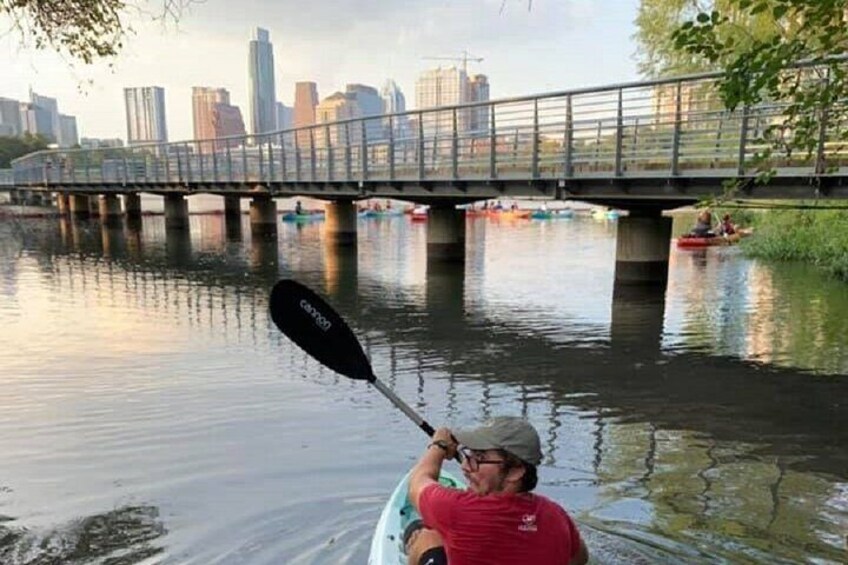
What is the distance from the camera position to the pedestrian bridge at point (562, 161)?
13430 mm

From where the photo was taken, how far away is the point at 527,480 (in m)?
3.00

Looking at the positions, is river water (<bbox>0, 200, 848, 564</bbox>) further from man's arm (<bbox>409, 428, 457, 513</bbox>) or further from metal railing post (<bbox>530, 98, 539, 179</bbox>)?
metal railing post (<bbox>530, 98, 539, 179</bbox>)

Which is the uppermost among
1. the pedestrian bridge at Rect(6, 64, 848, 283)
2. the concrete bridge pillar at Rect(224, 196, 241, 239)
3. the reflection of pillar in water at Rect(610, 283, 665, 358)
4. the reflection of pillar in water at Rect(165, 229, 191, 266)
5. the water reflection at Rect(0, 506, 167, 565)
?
the pedestrian bridge at Rect(6, 64, 848, 283)

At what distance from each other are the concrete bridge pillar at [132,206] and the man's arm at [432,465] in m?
53.6

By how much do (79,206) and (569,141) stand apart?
51.4 meters

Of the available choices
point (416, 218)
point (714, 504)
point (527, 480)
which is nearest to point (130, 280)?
point (714, 504)

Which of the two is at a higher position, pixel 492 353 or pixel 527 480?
pixel 527 480

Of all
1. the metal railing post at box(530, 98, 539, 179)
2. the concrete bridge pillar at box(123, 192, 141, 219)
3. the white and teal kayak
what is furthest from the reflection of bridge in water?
the concrete bridge pillar at box(123, 192, 141, 219)

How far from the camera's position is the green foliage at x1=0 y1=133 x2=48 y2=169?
89.5 meters

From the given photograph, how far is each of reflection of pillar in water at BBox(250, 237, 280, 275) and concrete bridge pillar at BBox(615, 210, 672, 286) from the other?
11298mm

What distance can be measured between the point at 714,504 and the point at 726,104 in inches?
134

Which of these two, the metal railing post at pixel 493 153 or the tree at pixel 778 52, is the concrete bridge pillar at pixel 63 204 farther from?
the tree at pixel 778 52

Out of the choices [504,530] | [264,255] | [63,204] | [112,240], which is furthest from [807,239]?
[63,204]

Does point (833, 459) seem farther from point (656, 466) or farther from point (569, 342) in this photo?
point (569, 342)
